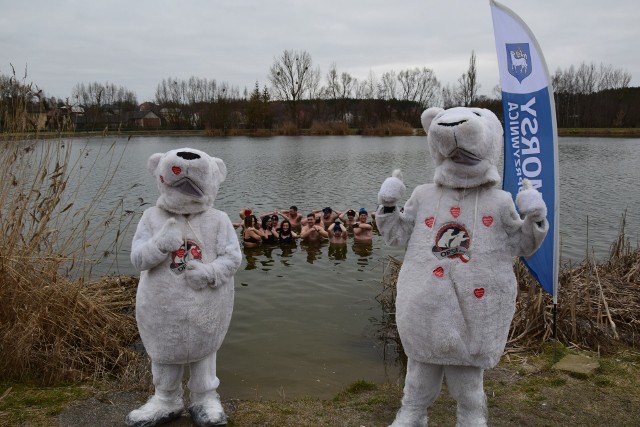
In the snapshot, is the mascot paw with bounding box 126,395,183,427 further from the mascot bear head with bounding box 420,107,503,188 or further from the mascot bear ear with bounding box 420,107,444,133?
the mascot bear ear with bounding box 420,107,444,133

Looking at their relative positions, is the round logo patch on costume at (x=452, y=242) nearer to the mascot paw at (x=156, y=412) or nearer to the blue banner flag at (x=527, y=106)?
the blue banner flag at (x=527, y=106)

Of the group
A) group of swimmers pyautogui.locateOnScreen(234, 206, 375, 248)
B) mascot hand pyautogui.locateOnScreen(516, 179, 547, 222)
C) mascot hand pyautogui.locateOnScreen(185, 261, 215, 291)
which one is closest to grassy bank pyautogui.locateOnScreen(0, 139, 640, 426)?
mascot hand pyautogui.locateOnScreen(185, 261, 215, 291)

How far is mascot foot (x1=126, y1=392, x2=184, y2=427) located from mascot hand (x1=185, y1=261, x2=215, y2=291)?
89 centimetres

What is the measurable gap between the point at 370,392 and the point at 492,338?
1.64 meters

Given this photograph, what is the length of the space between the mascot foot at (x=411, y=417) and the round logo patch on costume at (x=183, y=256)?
1.64 metres

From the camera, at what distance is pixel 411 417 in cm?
333

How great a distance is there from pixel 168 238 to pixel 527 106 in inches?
134

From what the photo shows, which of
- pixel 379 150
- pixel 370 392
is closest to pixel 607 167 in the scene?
pixel 379 150

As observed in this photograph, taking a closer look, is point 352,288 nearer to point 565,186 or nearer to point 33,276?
point 33,276

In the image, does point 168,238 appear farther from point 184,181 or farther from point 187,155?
point 187,155

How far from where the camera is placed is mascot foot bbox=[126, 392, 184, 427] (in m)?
3.45

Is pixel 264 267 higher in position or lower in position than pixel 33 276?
lower

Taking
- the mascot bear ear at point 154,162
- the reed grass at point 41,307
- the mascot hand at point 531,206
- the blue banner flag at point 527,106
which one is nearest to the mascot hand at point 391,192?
the mascot hand at point 531,206

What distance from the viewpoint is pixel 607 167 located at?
23344 mm
